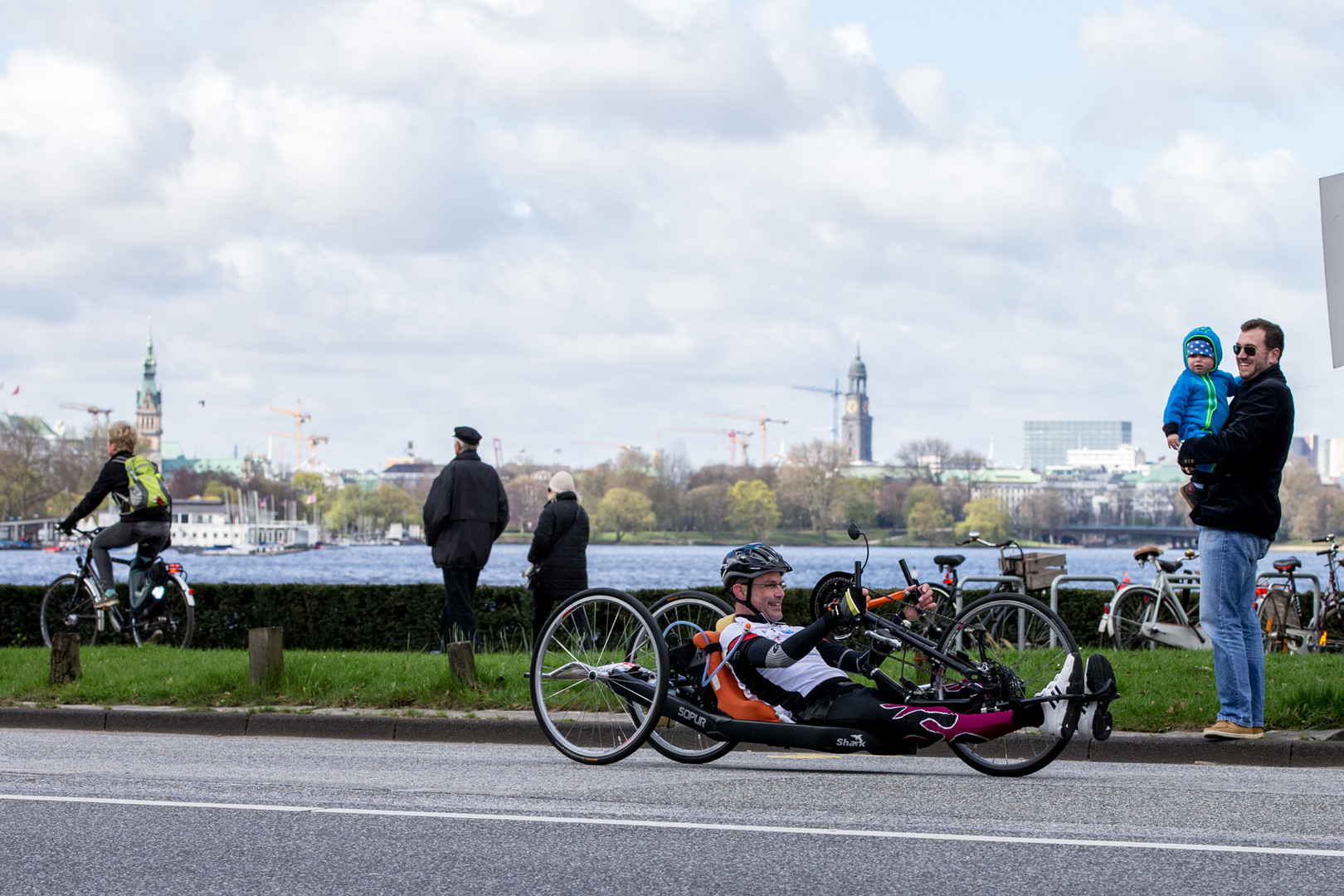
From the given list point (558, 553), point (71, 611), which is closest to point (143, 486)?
point (71, 611)

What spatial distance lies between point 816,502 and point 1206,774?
152m

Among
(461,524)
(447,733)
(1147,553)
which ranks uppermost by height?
(461,524)

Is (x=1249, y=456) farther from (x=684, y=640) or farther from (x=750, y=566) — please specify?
(x=684, y=640)

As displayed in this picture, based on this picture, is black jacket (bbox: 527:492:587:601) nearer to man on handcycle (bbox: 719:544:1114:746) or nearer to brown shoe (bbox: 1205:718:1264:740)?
man on handcycle (bbox: 719:544:1114:746)

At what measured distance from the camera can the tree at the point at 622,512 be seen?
150 m

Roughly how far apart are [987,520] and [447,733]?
494 ft

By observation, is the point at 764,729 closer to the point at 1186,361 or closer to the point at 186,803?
the point at 186,803

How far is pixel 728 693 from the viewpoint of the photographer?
7266 millimetres

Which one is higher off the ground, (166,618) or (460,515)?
(460,515)

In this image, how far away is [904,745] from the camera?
685 cm

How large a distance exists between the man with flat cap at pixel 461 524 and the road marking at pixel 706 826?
6304mm

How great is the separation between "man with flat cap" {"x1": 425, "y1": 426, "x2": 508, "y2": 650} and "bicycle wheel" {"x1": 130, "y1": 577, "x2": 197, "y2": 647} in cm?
262

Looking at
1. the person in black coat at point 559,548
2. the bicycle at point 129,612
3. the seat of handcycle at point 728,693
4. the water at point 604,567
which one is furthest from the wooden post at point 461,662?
the water at point 604,567

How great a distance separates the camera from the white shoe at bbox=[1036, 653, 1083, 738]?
269 inches
